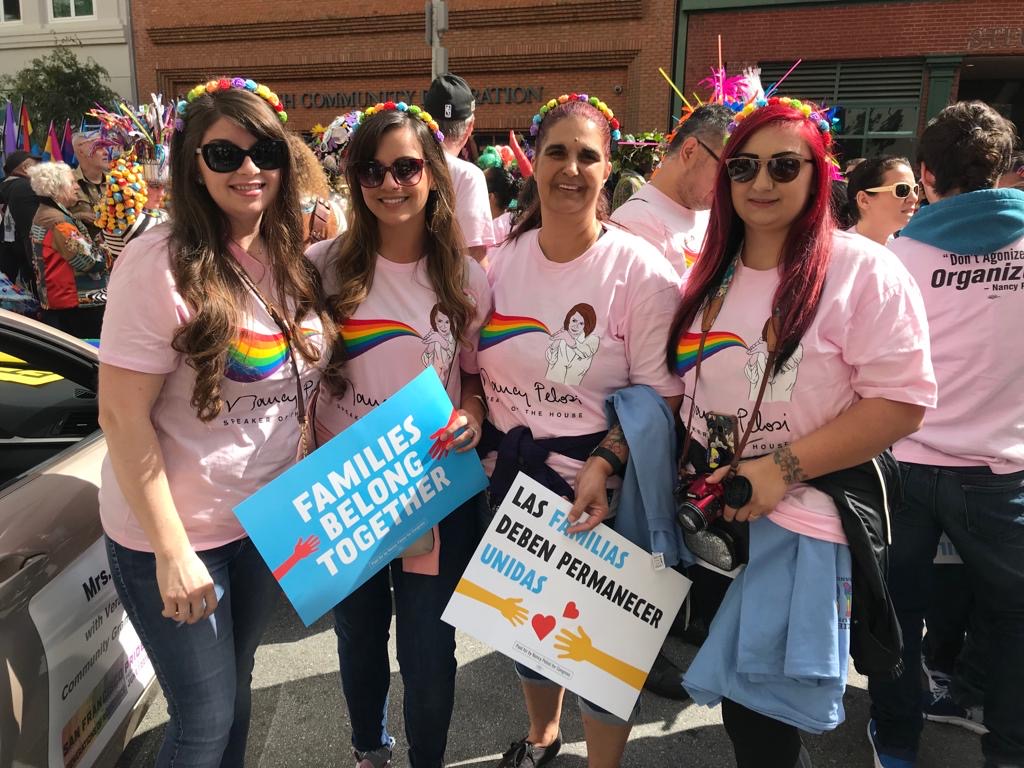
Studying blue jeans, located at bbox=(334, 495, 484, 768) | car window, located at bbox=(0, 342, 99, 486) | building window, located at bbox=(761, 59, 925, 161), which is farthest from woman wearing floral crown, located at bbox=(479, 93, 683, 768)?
building window, located at bbox=(761, 59, 925, 161)

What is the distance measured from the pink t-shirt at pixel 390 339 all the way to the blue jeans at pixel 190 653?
488 mm

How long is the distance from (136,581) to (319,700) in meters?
1.39

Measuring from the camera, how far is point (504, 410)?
2.02 metres

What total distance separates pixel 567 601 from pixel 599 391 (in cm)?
57

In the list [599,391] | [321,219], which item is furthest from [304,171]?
[321,219]

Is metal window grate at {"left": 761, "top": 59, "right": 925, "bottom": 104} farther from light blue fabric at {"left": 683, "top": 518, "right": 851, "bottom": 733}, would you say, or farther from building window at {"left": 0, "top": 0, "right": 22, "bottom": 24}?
building window at {"left": 0, "top": 0, "right": 22, "bottom": 24}

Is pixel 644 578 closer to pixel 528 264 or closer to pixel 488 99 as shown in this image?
pixel 528 264

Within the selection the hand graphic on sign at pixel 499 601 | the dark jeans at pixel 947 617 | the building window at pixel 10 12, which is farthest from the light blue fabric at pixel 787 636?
the building window at pixel 10 12

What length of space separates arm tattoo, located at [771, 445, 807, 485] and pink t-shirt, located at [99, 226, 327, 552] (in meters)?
1.20

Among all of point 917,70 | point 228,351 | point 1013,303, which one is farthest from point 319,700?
point 917,70

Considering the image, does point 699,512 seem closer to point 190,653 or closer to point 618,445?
point 618,445

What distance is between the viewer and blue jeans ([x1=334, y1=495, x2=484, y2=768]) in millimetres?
2006

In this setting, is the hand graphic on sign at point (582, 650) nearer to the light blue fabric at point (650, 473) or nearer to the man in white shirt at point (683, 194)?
the light blue fabric at point (650, 473)

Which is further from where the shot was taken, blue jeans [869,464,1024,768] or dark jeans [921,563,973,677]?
dark jeans [921,563,973,677]
